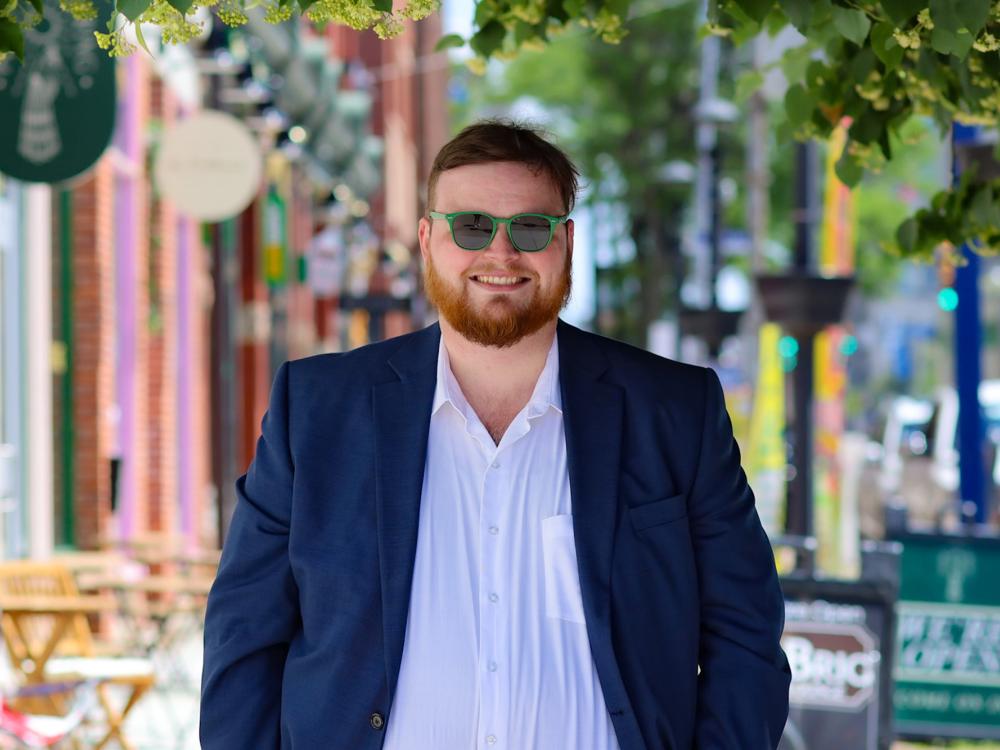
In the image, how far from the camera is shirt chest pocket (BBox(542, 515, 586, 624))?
329 centimetres

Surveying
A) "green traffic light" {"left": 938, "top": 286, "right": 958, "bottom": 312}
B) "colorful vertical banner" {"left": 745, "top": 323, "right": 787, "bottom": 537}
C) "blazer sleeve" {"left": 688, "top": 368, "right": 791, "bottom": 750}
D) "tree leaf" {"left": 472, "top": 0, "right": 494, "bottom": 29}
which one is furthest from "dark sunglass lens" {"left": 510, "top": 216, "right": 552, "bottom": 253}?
"colorful vertical banner" {"left": 745, "top": 323, "right": 787, "bottom": 537}

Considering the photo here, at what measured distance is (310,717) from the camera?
330cm

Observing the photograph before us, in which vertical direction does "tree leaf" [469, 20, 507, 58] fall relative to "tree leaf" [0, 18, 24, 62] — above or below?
above

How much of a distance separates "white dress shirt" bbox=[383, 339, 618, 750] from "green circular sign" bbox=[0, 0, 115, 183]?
10.9 feet

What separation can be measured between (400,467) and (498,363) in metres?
0.29

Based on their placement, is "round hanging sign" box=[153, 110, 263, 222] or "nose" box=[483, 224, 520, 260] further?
"round hanging sign" box=[153, 110, 263, 222]

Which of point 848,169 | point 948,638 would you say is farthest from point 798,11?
point 948,638

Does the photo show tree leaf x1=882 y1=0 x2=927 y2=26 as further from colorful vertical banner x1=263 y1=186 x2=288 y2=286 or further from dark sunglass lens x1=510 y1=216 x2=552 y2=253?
colorful vertical banner x1=263 y1=186 x2=288 y2=286

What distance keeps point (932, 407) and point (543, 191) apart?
24.3 m

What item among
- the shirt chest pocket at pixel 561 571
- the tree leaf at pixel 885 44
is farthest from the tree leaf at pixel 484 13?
the shirt chest pocket at pixel 561 571

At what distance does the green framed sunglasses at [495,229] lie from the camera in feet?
10.9

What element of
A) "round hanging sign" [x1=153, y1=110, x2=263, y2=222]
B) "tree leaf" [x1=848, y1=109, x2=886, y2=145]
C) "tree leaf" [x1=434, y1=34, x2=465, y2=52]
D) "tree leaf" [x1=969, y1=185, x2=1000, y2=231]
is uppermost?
"round hanging sign" [x1=153, y1=110, x2=263, y2=222]

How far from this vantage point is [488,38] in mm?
4379

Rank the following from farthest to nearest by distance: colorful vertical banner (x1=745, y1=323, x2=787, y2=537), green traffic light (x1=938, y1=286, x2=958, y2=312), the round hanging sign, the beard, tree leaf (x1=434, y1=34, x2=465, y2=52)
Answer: colorful vertical banner (x1=745, y1=323, x2=787, y2=537), the round hanging sign, green traffic light (x1=938, y1=286, x2=958, y2=312), tree leaf (x1=434, y1=34, x2=465, y2=52), the beard
